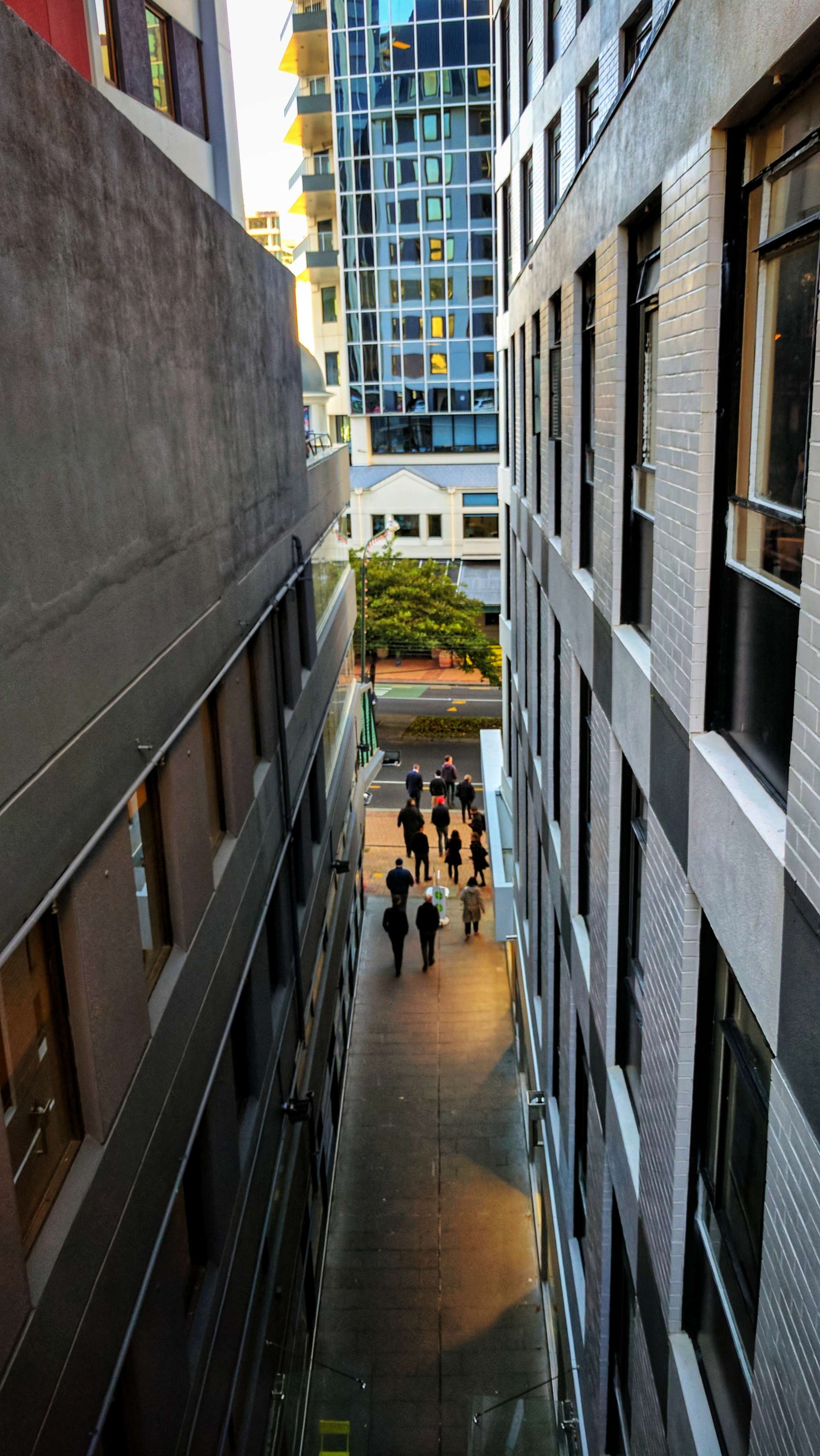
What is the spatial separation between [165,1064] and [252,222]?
18527 cm

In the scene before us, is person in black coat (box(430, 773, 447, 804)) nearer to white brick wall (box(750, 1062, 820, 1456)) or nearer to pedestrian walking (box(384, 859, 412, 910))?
pedestrian walking (box(384, 859, 412, 910))

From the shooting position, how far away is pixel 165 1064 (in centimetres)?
686

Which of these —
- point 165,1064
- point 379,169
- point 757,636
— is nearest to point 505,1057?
point 165,1064

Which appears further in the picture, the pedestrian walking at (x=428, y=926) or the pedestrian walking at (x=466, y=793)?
the pedestrian walking at (x=466, y=793)

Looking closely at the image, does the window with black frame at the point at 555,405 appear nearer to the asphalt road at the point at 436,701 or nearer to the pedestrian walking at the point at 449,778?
the pedestrian walking at the point at 449,778

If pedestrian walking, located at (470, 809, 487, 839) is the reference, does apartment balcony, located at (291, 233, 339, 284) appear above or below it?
above

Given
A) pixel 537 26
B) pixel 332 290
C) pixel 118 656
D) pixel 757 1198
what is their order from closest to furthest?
pixel 757 1198 → pixel 118 656 → pixel 537 26 → pixel 332 290

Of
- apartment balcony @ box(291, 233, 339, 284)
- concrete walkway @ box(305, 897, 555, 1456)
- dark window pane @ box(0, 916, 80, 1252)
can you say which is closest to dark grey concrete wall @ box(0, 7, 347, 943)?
dark window pane @ box(0, 916, 80, 1252)

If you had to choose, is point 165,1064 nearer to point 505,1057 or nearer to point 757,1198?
point 757,1198

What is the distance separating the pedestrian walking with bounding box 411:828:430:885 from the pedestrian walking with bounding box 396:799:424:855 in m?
0.07

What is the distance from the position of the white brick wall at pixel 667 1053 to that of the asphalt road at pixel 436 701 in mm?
32718

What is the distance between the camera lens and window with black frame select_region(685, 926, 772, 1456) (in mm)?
4379

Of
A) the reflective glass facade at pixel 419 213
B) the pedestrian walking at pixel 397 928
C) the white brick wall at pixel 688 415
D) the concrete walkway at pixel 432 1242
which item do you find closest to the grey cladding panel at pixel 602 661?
the white brick wall at pixel 688 415

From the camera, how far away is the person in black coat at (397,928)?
20.8 m
